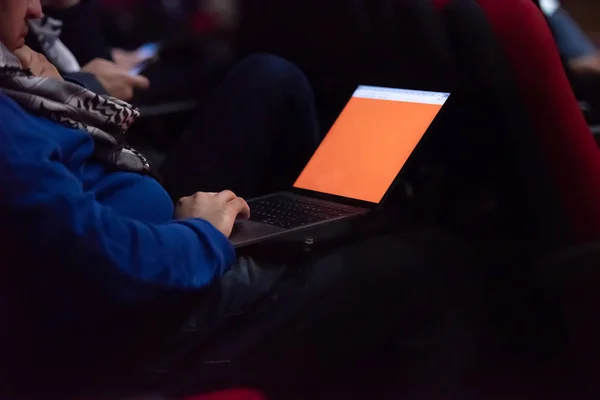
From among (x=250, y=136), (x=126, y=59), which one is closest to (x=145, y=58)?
(x=126, y=59)

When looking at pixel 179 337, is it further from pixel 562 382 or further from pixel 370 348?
pixel 562 382

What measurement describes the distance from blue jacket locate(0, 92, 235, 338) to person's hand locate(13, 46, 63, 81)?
18 cm

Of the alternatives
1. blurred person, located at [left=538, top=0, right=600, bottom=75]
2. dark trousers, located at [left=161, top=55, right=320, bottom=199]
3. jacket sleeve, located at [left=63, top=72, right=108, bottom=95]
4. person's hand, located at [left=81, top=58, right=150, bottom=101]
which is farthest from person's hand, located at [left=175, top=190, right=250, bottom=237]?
blurred person, located at [left=538, top=0, right=600, bottom=75]

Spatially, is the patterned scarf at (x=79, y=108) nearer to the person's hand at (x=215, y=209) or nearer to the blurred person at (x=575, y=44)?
the person's hand at (x=215, y=209)

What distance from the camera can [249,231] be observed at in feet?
2.88

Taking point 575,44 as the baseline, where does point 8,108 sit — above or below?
below

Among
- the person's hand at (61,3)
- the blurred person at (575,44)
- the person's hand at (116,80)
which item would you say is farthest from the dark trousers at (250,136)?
the blurred person at (575,44)

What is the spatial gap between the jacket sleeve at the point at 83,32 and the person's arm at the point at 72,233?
3.09 feet

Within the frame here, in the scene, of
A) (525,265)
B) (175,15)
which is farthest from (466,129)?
(175,15)

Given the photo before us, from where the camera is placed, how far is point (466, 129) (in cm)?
111

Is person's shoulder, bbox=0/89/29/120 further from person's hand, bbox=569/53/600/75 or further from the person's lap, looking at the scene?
person's hand, bbox=569/53/600/75

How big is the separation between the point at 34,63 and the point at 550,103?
0.70 meters

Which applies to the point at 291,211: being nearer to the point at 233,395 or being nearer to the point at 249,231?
the point at 249,231

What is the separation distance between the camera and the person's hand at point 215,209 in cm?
83
